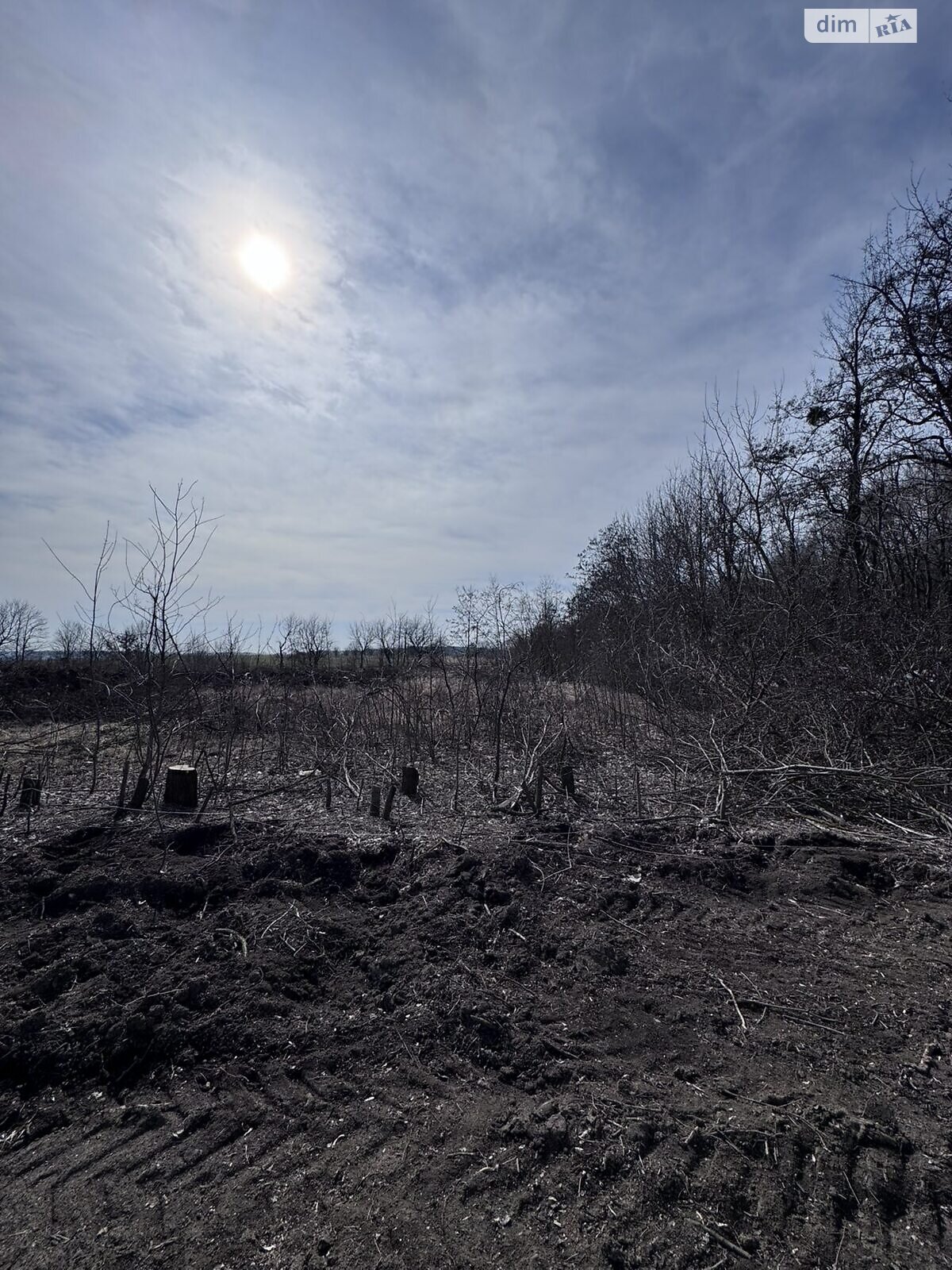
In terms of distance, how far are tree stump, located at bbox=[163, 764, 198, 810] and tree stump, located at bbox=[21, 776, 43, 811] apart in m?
1.07

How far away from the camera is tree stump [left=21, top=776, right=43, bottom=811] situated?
5531mm

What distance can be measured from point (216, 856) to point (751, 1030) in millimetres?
3370

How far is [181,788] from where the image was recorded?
568 cm

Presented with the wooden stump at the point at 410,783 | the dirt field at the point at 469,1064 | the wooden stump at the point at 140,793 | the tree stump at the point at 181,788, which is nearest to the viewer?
the dirt field at the point at 469,1064

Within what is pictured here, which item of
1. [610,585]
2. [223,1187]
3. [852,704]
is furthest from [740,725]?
[610,585]

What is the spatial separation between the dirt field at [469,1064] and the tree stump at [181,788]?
4.52 feet

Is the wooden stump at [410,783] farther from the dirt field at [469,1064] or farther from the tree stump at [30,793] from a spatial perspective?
the tree stump at [30,793]

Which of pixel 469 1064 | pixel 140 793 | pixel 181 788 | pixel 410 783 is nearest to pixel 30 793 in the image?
pixel 140 793

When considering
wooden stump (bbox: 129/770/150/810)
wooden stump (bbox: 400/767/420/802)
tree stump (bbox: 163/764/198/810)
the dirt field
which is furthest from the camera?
wooden stump (bbox: 400/767/420/802)

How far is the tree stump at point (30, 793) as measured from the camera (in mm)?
5531

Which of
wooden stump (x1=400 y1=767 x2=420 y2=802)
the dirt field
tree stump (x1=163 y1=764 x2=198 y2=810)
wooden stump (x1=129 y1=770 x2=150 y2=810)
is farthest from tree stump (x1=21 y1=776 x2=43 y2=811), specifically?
wooden stump (x1=400 y1=767 x2=420 y2=802)

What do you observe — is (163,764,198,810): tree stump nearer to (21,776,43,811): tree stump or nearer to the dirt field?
(21,776,43,811): tree stump

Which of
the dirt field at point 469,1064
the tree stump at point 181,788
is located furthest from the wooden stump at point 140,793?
the dirt field at point 469,1064

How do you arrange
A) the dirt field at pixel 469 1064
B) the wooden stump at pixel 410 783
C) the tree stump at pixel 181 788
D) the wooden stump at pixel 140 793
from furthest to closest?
1. the wooden stump at pixel 410 783
2. the tree stump at pixel 181 788
3. the wooden stump at pixel 140 793
4. the dirt field at pixel 469 1064
